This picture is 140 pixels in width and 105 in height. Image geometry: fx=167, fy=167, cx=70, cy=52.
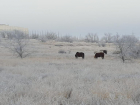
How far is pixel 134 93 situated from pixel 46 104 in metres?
2.36

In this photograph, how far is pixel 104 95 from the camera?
4332 mm

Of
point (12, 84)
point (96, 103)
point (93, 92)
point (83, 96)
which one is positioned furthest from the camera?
point (12, 84)

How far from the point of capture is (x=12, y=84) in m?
5.97

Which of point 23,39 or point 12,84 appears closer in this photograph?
point 12,84

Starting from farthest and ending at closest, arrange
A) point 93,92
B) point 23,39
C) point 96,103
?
1. point 23,39
2. point 93,92
3. point 96,103

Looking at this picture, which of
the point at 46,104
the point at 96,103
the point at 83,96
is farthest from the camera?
the point at 83,96

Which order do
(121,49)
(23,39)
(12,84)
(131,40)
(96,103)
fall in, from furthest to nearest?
(23,39) → (131,40) → (121,49) → (12,84) → (96,103)

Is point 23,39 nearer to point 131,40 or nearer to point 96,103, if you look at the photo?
point 131,40

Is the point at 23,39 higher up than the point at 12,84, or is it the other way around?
the point at 23,39

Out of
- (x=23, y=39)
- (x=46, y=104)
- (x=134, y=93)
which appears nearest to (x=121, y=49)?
(x=23, y=39)

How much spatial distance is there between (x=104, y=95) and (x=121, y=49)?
15.5m

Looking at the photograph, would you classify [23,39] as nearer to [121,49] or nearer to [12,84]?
[121,49]

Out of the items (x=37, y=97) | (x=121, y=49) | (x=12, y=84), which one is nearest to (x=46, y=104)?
(x=37, y=97)

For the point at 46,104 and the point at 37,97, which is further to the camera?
the point at 37,97
